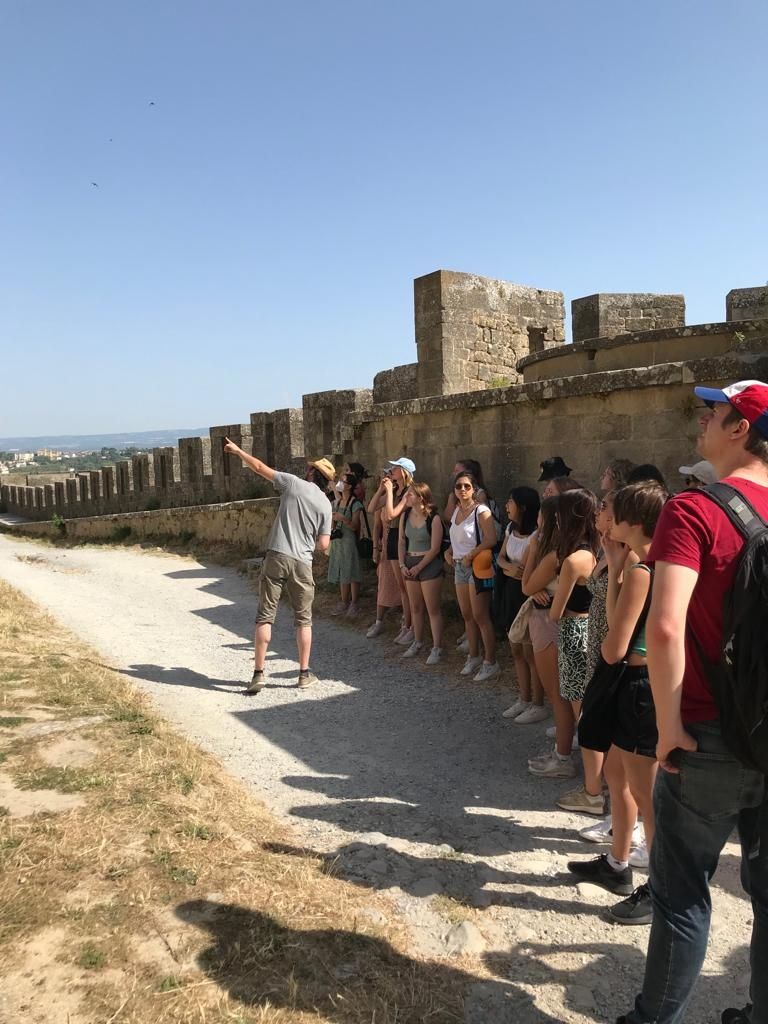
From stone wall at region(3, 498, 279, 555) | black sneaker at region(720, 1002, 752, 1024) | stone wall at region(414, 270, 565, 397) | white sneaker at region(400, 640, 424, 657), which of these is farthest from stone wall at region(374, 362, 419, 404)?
black sneaker at region(720, 1002, 752, 1024)

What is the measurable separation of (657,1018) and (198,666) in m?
5.27

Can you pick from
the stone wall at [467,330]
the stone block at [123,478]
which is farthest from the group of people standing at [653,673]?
the stone block at [123,478]

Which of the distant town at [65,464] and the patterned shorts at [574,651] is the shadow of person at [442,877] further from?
the distant town at [65,464]

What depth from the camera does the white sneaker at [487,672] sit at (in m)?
6.11

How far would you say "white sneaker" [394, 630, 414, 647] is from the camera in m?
7.22

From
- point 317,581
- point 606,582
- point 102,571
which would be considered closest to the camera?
point 606,582

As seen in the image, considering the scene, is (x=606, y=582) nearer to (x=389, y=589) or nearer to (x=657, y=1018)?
(x=657, y=1018)

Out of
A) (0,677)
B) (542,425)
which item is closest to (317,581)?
(542,425)

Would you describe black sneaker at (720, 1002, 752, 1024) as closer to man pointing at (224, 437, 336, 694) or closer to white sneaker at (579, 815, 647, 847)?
white sneaker at (579, 815, 647, 847)

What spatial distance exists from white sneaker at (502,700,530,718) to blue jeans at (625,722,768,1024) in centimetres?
323

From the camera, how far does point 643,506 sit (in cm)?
293

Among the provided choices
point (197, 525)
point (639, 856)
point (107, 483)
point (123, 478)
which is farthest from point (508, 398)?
point (107, 483)

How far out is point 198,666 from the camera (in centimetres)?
684

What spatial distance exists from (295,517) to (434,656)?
173 cm
